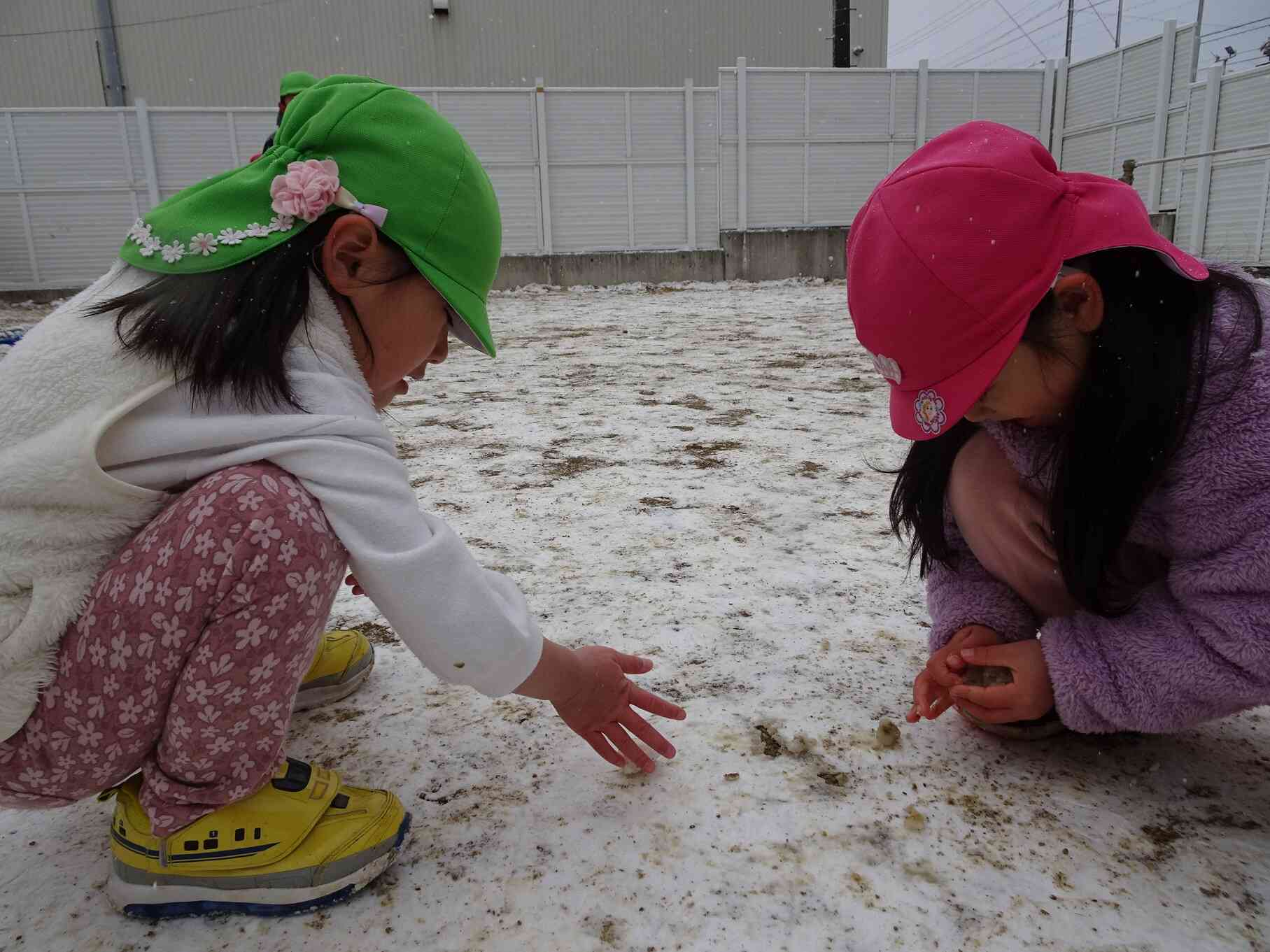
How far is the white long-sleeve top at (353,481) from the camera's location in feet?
2.50

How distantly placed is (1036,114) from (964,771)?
1161 cm

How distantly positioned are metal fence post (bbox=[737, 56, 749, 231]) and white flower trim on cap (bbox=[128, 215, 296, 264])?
9599 millimetres

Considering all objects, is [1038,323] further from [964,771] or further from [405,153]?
[405,153]

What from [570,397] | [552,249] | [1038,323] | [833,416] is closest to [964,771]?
[1038,323]

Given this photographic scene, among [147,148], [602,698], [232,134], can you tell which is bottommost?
[602,698]

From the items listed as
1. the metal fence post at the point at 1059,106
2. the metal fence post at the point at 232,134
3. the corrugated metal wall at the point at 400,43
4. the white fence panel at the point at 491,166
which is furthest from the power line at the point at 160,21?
the metal fence post at the point at 1059,106

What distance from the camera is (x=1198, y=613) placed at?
834 millimetres

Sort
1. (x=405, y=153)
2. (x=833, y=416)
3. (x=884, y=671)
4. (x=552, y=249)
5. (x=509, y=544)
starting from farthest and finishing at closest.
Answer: (x=552, y=249)
(x=833, y=416)
(x=509, y=544)
(x=884, y=671)
(x=405, y=153)

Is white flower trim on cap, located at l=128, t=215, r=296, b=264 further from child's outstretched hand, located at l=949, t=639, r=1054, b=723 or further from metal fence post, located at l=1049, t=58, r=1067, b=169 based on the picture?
metal fence post, located at l=1049, t=58, r=1067, b=169

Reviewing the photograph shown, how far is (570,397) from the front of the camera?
3.10 metres

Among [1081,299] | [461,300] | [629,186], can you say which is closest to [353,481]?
[461,300]

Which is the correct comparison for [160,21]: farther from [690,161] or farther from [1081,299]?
[1081,299]

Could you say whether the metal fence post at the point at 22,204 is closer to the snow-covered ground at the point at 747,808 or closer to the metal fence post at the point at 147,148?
the metal fence post at the point at 147,148

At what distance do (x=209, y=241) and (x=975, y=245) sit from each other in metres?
0.67
